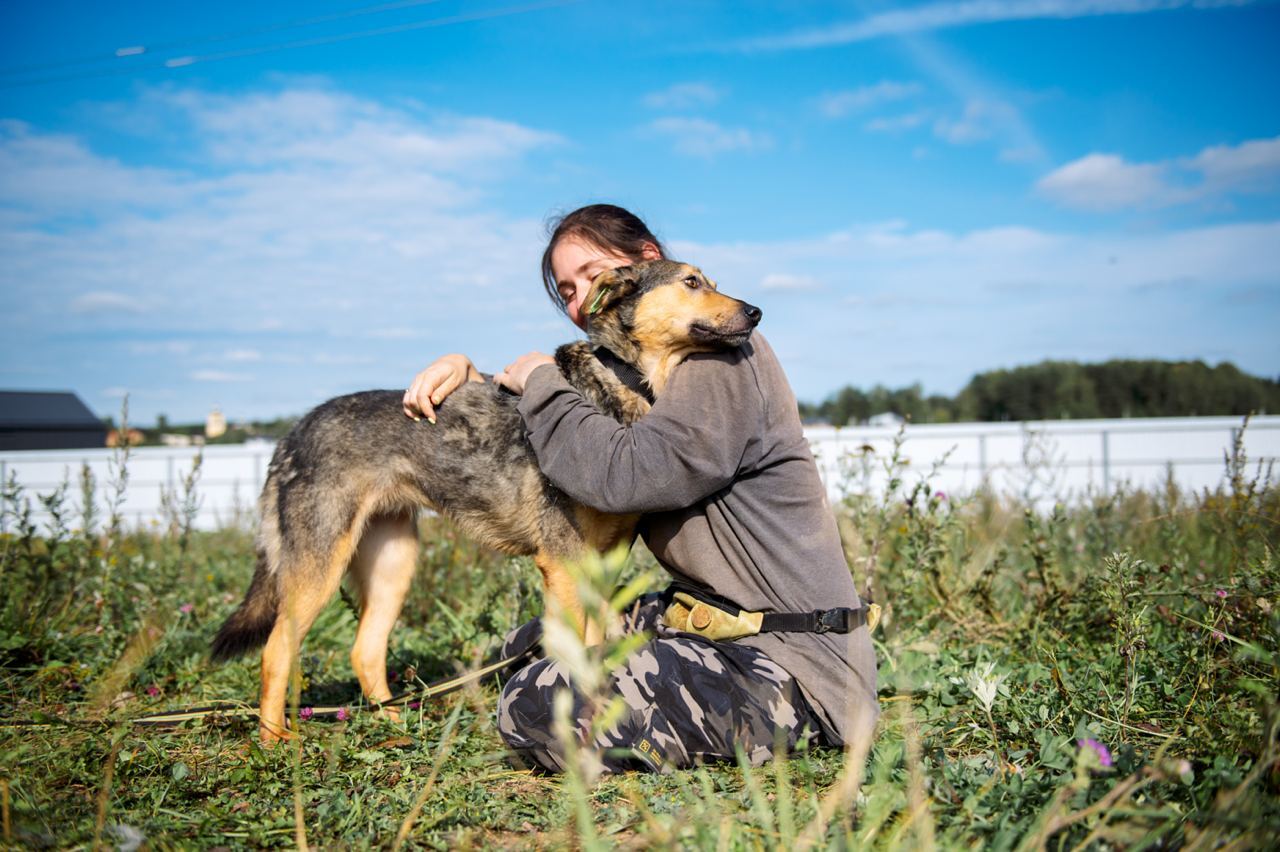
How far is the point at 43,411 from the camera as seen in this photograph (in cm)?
2350

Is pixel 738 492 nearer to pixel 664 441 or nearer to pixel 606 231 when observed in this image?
pixel 664 441

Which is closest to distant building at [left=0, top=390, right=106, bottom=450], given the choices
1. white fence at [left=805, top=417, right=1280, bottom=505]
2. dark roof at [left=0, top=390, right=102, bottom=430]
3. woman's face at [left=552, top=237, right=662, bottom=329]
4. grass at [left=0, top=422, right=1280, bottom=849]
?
dark roof at [left=0, top=390, right=102, bottom=430]

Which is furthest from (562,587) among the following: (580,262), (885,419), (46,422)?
(46,422)

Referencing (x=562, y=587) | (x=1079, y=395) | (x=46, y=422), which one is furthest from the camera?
(x=46, y=422)

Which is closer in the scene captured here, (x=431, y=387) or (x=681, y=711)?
(x=681, y=711)

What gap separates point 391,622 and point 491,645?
2.13 feet

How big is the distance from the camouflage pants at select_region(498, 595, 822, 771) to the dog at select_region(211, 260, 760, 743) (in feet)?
1.88

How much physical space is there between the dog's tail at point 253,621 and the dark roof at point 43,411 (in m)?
23.3

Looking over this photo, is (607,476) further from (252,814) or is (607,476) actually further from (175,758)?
(175,758)

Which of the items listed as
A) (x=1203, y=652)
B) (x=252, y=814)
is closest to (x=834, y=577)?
(x=1203, y=652)

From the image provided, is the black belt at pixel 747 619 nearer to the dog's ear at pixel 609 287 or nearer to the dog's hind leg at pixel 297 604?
the dog's ear at pixel 609 287

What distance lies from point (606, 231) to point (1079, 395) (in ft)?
46.0

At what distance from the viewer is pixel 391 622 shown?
4.27m

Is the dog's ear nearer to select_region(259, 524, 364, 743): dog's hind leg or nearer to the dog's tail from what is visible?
select_region(259, 524, 364, 743): dog's hind leg
